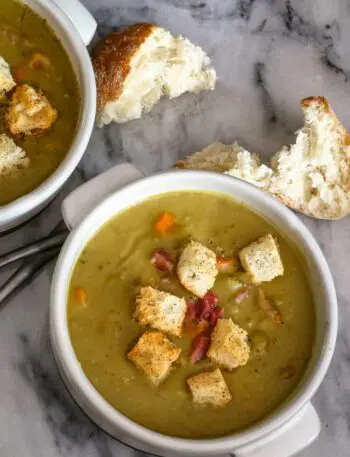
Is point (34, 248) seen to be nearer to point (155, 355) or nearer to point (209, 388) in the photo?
point (155, 355)

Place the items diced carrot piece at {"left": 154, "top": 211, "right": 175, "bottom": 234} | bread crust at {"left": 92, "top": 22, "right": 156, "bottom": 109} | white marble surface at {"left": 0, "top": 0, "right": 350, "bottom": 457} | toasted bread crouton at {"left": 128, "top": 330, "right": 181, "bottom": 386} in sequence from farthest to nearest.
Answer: bread crust at {"left": 92, "top": 22, "right": 156, "bottom": 109}
white marble surface at {"left": 0, "top": 0, "right": 350, "bottom": 457}
diced carrot piece at {"left": 154, "top": 211, "right": 175, "bottom": 234}
toasted bread crouton at {"left": 128, "top": 330, "right": 181, "bottom": 386}

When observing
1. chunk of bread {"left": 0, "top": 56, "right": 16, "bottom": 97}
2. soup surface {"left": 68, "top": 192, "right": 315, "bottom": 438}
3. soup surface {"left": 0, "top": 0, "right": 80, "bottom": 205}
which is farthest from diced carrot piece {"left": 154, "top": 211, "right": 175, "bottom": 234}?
chunk of bread {"left": 0, "top": 56, "right": 16, "bottom": 97}

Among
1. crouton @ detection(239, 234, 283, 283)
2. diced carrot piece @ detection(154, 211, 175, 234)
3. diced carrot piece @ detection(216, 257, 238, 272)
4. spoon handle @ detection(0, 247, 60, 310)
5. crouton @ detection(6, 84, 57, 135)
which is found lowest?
spoon handle @ detection(0, 247, 60, 310)

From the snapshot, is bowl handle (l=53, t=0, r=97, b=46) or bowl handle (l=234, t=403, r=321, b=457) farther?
bowl handle (l=53, t=0, r=97, b=46)

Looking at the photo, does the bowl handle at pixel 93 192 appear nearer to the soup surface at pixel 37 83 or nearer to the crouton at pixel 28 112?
the soup surface at pixel 37 83

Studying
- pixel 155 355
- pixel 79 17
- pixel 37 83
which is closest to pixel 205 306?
pixel 155 355

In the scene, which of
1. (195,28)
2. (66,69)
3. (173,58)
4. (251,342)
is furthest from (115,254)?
(195,28)

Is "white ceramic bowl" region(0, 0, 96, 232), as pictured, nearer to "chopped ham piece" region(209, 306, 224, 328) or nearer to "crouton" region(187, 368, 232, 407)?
"chopped ham piece" region(209, 306, 224, 328)
